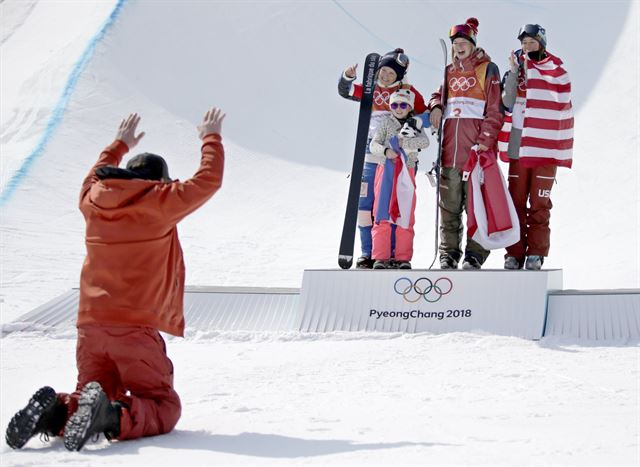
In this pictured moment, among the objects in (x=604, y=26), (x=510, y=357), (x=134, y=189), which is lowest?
(x=510, y=357)

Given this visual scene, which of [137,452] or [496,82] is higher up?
[496,82]

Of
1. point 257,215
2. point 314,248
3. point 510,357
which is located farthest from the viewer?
point 257,215

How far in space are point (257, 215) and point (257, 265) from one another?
1255mm

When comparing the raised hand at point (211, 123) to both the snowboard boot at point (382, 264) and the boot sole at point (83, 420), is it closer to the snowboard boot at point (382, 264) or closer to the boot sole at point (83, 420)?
the boot sole at point (83, 420)

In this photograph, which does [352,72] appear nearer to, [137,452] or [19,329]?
[19,329]

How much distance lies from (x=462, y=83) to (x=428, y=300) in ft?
3.81

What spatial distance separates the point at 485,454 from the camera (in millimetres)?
2555

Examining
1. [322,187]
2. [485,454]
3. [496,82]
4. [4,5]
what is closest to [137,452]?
[485,454]

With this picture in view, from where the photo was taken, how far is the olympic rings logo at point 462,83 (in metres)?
4.91

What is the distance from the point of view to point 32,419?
2.65 metres

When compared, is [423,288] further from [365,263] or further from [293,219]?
[293,219]

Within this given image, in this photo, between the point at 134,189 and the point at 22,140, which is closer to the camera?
the point at 134,189

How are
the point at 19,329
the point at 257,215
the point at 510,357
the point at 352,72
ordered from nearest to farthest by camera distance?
1. the point at 510,357
2. the point at 19,329
3. the point at 352,72
4. the point at 257,215

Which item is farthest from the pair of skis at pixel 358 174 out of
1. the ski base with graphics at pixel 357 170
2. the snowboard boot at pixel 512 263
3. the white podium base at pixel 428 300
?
the snowboard boot at pixel 512 263
